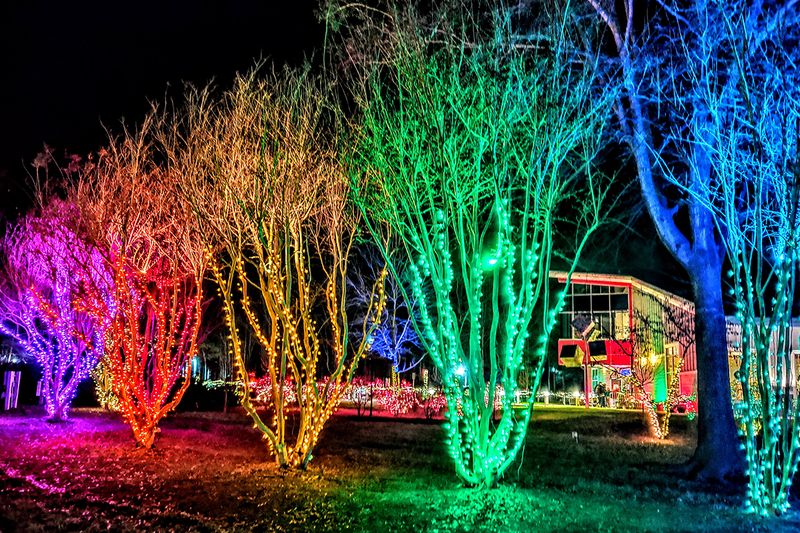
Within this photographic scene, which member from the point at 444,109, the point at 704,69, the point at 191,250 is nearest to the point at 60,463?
the point at 191,250

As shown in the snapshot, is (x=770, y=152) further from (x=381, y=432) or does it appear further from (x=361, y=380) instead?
(x=361, y=380)

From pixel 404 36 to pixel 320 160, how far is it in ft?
9.41

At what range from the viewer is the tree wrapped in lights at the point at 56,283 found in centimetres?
1341

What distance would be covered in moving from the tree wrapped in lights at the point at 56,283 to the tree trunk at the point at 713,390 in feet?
32.7

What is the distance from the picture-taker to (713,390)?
391 inches

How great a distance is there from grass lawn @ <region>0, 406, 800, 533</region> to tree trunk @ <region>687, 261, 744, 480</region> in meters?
0.58

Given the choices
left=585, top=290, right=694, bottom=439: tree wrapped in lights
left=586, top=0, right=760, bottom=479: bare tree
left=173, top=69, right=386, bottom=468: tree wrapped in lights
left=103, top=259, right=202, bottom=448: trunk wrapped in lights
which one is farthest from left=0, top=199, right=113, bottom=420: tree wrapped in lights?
left=585, top=290, right=694, bottom=439: tree wrapped in lights

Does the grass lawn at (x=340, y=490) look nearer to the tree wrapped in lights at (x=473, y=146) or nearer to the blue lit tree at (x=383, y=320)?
the tree wrapped in lights at (x=473, y=146)

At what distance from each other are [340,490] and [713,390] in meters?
5.63

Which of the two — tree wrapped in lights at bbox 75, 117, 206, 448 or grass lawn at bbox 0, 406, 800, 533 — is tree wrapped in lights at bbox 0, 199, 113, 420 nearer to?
tree wrapped in lights at bbox 75, 117, 206, 448

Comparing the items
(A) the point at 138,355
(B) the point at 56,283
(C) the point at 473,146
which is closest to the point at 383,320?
(B) the point at 56,283

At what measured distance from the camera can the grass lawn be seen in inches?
262

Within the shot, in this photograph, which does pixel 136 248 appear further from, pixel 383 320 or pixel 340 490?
pixel 383 320

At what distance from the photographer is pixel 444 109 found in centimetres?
839
